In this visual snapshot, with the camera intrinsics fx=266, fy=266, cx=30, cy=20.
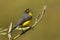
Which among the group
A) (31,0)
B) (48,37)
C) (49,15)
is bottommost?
(48,37)

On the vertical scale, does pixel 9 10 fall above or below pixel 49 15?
above

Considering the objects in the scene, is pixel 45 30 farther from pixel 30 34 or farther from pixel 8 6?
pixel 8 6

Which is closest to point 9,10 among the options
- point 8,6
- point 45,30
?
point 8,6

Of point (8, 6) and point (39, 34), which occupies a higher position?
point (8, 6)

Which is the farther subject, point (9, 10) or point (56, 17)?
point (56, 17)

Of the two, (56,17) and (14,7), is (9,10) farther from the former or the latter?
(56,17)

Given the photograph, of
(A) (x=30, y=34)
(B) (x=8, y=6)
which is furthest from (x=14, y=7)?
(A) (x=30, y=34)
